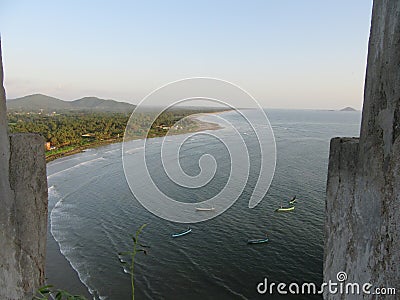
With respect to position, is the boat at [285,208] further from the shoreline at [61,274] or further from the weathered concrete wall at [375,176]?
the weathered concrete wall at [375,176]

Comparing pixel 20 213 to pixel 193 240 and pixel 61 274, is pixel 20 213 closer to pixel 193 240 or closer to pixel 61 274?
pixel 61 274

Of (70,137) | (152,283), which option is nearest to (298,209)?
(152,283)

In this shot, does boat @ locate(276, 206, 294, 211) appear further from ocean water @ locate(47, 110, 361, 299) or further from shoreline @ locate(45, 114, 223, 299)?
shoreline @ locate(45, 114, 223, 299)

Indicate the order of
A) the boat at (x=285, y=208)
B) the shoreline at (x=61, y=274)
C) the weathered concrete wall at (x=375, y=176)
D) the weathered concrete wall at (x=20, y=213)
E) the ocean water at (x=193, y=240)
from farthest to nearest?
the boat at (x=285, y=208) → the ocean water at (x=193, y=240) → the shoreline at (x=61, y=274) → the weathered concrete wall at (x=20, y=213) → the weathered concrete wall at (x=375, y=176)

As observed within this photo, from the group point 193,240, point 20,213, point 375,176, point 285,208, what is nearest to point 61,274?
point 193,240

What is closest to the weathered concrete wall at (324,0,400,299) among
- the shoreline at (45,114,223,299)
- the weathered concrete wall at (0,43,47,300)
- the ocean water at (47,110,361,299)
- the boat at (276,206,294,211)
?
the weathered concrete wall at (0,43,47,300)

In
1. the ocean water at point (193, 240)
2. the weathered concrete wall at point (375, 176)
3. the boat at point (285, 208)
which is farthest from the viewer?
the boat at point (285, 208)

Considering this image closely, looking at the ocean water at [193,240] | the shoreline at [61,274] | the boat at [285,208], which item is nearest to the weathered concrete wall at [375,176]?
the shoreline at [61,274]
